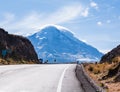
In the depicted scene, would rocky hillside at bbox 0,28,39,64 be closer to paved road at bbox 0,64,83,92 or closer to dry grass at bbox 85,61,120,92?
dry grass at bbox 85,61,120,92

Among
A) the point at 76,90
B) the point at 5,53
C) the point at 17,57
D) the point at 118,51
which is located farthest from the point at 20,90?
the point at 17,57

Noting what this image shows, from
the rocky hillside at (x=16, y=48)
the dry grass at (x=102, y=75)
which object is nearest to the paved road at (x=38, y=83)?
the dry grass at (x=102, y=75)

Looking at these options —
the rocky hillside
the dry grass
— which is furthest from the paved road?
the rocky hillside

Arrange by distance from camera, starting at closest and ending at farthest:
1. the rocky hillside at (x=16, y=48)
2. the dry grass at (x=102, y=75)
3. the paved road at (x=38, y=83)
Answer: the paved road at (x=38, y=83) → the dry grass at (x=102, y=75) → the rocky hillside at (x=16, y=48)

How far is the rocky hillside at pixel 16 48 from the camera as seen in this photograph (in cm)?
10750

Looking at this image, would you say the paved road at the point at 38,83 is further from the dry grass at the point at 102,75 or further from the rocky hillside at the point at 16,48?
the rocky hillside at the point at 16,48

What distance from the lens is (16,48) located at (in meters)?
116

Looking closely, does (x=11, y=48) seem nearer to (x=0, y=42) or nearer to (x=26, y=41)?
(x=0, y=42)

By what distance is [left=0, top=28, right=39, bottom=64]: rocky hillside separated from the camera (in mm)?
107500

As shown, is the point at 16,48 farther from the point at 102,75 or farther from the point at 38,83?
the point at 38,83

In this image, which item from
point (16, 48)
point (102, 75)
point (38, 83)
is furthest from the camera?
point (16, 48)

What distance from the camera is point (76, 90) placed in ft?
59.9

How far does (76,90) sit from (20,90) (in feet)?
8.22

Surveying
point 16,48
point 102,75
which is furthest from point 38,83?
point 16,48
